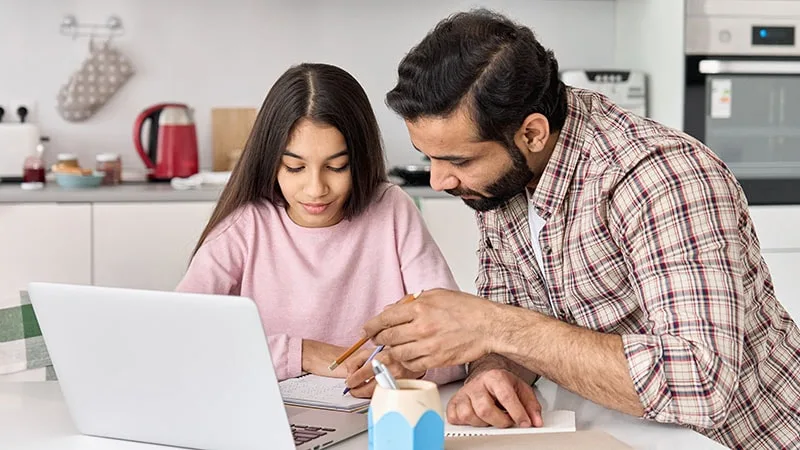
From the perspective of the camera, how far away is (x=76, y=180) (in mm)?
3180

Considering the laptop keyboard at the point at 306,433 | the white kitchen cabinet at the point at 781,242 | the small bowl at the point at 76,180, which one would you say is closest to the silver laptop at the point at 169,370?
the laptop keyboard at the point at 306,433

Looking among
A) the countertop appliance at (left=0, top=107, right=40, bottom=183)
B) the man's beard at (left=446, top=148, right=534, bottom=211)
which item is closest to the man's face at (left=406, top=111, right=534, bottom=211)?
the man's beard at (left=446, top=148, right=534, bottom=211)

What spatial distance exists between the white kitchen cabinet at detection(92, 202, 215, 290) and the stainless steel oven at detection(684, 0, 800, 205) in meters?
1.64

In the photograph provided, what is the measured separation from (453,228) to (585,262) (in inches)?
69.7

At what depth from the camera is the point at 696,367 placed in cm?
126

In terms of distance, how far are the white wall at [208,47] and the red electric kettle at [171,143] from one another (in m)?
0.19

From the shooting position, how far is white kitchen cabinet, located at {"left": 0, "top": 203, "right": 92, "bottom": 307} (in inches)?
122

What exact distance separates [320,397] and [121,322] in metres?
0.36

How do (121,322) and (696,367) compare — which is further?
(696,367)

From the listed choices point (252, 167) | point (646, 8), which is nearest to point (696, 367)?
point (252, 167)

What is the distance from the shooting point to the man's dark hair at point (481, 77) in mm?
1440

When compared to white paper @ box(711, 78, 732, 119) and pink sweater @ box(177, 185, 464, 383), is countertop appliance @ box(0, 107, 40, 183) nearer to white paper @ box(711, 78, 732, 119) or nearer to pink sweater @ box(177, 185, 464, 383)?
pink sweater @ box(177, 185, 464, 383)

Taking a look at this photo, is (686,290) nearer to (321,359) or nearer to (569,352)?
(569,352)

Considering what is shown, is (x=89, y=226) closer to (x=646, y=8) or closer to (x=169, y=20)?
(x=169, y=20)
